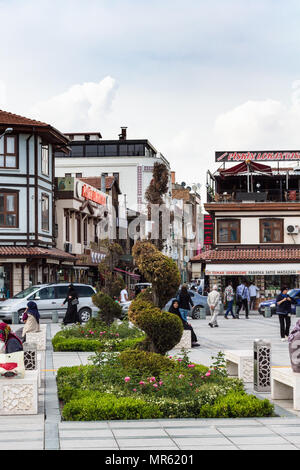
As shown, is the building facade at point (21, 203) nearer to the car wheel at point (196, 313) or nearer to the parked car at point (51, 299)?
the parked car at point (51, 299)

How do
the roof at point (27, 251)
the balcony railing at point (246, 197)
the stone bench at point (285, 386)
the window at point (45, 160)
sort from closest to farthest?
the stone bench at point (285, 386), the roof at point (27, 251), the window at point (45, 160), the balcony railing at point (246, 197)

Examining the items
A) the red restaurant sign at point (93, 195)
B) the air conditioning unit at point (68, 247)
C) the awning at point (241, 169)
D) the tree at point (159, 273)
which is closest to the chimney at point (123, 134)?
the red restaurant sign at point (93, 195)

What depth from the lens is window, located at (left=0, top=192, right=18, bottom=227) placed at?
1687 inches

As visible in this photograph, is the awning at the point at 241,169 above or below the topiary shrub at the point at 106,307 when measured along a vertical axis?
above

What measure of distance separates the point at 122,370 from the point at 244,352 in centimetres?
362

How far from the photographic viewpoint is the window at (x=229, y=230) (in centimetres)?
5122

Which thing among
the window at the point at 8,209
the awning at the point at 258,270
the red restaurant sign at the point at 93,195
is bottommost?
the awning at the point at 258,270

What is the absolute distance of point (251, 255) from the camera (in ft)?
163

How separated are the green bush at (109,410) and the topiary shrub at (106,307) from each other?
1355 cm

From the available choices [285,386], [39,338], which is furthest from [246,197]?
[285,386]

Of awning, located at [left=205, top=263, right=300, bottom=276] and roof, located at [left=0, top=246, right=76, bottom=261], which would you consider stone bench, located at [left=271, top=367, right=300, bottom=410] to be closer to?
roof, located at [left=0, top=246, right=76, bottom=261]

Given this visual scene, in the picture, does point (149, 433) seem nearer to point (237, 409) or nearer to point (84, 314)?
point (237, 409)

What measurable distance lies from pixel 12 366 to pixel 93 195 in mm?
46658
